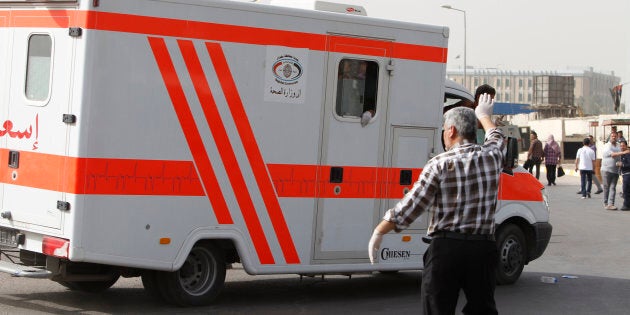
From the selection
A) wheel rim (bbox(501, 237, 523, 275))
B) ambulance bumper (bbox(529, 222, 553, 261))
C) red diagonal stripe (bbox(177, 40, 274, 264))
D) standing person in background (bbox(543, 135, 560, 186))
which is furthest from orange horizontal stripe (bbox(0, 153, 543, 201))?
standing person in background (bbox(543, 135, 560, 186))

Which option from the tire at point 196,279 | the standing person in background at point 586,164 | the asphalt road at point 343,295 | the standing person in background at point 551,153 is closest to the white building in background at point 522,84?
the standing person in background at point 551,153

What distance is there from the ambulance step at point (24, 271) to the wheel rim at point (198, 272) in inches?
47.1

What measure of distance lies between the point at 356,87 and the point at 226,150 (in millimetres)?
1491

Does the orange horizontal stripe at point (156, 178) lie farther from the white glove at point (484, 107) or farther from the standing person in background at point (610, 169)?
the standing person in background at point (610, 169)

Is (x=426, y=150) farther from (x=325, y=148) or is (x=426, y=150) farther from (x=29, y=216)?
(x=29, y=216)

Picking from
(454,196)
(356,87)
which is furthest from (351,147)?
(454,196)

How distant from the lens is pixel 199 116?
8.33 m

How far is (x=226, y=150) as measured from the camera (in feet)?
27.9

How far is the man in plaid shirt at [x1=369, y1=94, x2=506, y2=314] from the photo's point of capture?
18.0 ft

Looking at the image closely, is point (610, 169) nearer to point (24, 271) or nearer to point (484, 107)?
point (484, 107)

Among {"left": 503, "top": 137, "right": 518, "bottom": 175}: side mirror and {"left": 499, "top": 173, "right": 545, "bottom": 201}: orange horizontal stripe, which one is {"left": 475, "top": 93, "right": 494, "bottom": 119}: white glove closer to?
{"left": 503, "top": 137, "right": 518, "bottom": 175}: side mirror

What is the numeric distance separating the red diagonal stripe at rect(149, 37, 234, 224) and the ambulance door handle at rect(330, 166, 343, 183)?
1.10m

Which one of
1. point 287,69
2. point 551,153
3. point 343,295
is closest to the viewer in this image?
point 287,69

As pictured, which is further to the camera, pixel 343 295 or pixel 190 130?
pixel 343 295
